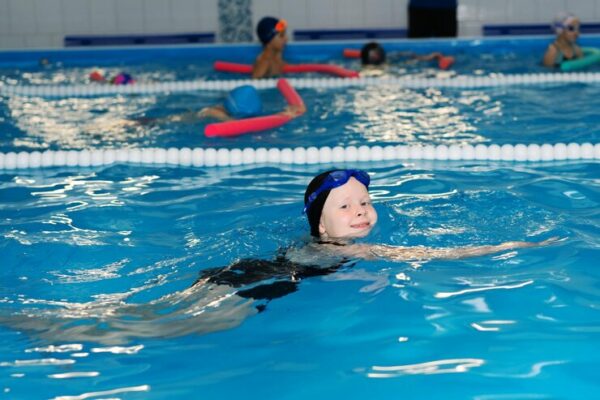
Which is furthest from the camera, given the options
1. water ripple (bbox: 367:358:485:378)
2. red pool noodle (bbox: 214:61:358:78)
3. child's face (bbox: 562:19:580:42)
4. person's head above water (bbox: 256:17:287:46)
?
child's face (bbox: 562:19:580:42)

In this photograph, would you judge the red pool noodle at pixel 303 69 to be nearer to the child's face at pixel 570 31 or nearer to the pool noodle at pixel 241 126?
the child's face at pixel 570 31

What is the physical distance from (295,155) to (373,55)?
4909mm

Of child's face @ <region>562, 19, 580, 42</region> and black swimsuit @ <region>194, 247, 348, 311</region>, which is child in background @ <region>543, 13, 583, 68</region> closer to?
child's face @ <region>562, 19, 580, 42</region>

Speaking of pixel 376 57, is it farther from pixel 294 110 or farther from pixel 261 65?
pixel 294 110

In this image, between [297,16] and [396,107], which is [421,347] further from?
[297,16]

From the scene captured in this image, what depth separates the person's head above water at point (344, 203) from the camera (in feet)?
13.7

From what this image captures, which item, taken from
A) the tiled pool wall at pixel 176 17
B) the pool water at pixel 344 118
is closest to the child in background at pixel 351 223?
the pool water at pixel 344 118

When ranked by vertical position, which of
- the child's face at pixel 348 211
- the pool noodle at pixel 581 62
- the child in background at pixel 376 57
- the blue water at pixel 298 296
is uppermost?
the child in background at pixel 376 57

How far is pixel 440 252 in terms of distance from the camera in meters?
4.20

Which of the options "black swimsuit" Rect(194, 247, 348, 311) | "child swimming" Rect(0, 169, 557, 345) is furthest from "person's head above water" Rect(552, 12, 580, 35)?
"black swimsuit" Rect(194, 247, 348, 311)

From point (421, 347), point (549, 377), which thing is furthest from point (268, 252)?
point (549, 377)

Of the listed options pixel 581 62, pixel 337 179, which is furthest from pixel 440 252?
pixel 581 62

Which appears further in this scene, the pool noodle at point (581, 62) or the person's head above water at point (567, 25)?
the person's head above water at point (567, 25)

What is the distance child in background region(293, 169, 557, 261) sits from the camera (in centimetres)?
416
